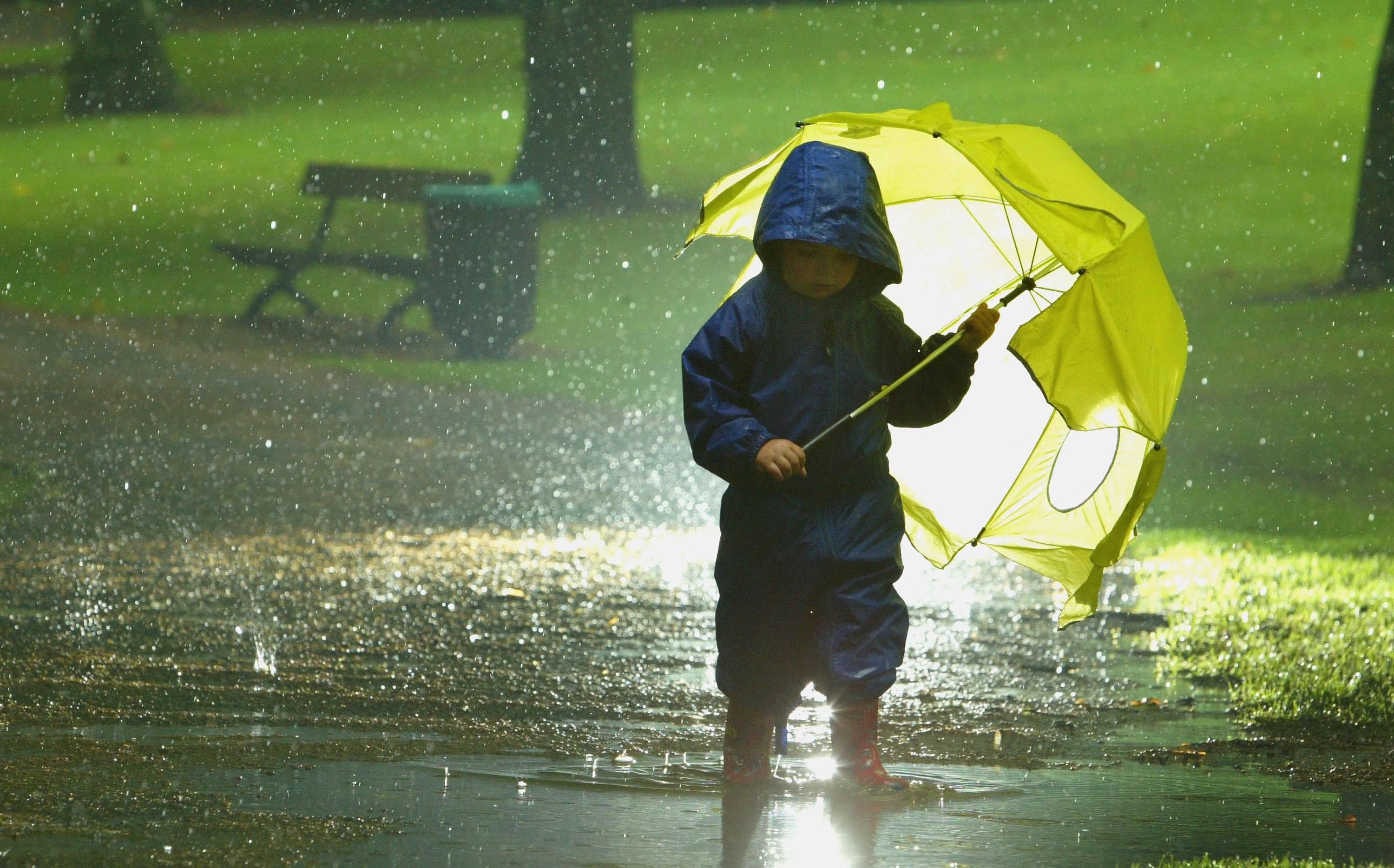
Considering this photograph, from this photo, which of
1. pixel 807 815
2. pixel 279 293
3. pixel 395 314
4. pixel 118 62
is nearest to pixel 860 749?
pixel 807 815

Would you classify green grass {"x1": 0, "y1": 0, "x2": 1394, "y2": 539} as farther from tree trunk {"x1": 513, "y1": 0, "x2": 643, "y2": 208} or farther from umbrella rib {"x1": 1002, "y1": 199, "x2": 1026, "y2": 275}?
umbrella rib {"x1": 1002, "y1": 199, "x2": 1026, "y2": 275}

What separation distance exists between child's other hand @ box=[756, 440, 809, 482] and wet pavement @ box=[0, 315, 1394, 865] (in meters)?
0.77

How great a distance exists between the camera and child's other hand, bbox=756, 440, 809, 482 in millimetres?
3955

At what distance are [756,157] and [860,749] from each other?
1297 centimetres

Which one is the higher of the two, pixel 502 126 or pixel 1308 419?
pixel 502 126

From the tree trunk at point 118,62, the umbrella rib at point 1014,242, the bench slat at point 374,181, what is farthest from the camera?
the tree trunk at point 118,62

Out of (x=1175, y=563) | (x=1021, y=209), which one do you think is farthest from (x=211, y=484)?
(x=1021, y=209)

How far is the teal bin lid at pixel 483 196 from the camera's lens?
47.1 feet

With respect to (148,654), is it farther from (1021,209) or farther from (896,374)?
(1021,209)

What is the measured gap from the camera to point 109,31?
48.8 feet

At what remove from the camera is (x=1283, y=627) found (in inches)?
271

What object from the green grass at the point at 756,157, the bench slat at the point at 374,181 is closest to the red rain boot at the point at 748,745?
the green grass at the point at 756,157

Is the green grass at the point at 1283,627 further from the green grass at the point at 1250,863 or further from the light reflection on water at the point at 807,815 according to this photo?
the green grass at the point at 1250,863

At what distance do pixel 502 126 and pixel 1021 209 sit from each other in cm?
1188
